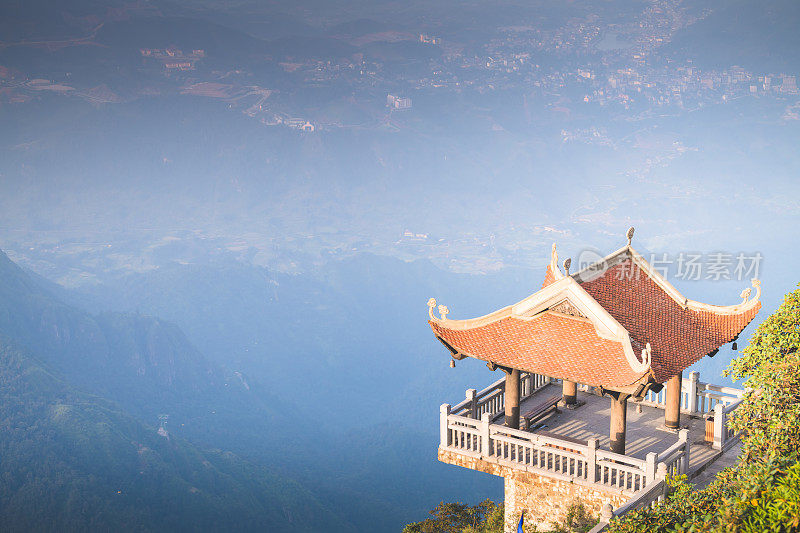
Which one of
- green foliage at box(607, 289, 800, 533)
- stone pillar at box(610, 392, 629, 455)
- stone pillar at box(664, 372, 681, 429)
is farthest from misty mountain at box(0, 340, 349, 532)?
green foliage at box(607, 289, 800, 533)

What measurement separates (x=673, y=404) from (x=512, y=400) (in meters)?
4.53

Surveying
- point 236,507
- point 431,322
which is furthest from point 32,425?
point 431,322

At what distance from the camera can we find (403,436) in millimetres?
193250

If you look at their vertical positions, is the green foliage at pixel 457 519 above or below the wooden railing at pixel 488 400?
below

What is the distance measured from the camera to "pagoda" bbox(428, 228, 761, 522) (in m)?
20.5

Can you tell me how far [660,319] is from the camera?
2262cm

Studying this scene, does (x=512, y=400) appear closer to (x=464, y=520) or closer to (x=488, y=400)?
(x=488, y=400)

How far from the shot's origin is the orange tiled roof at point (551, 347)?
811 inches

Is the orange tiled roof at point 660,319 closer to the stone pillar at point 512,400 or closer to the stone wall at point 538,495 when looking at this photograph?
the stone pillar at point 512,400

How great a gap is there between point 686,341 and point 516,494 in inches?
245

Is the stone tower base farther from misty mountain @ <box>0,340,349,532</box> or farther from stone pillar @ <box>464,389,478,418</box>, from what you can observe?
misty mountain @ <box>0,340,349,532</box>

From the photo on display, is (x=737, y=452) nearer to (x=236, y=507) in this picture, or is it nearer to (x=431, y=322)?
(x=431, y=322)

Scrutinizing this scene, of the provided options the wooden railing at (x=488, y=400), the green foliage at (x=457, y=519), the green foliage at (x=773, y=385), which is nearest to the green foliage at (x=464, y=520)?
the green foliage at (x=457, y=519)

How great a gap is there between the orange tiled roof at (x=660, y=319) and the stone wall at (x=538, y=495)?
3.71 meters
